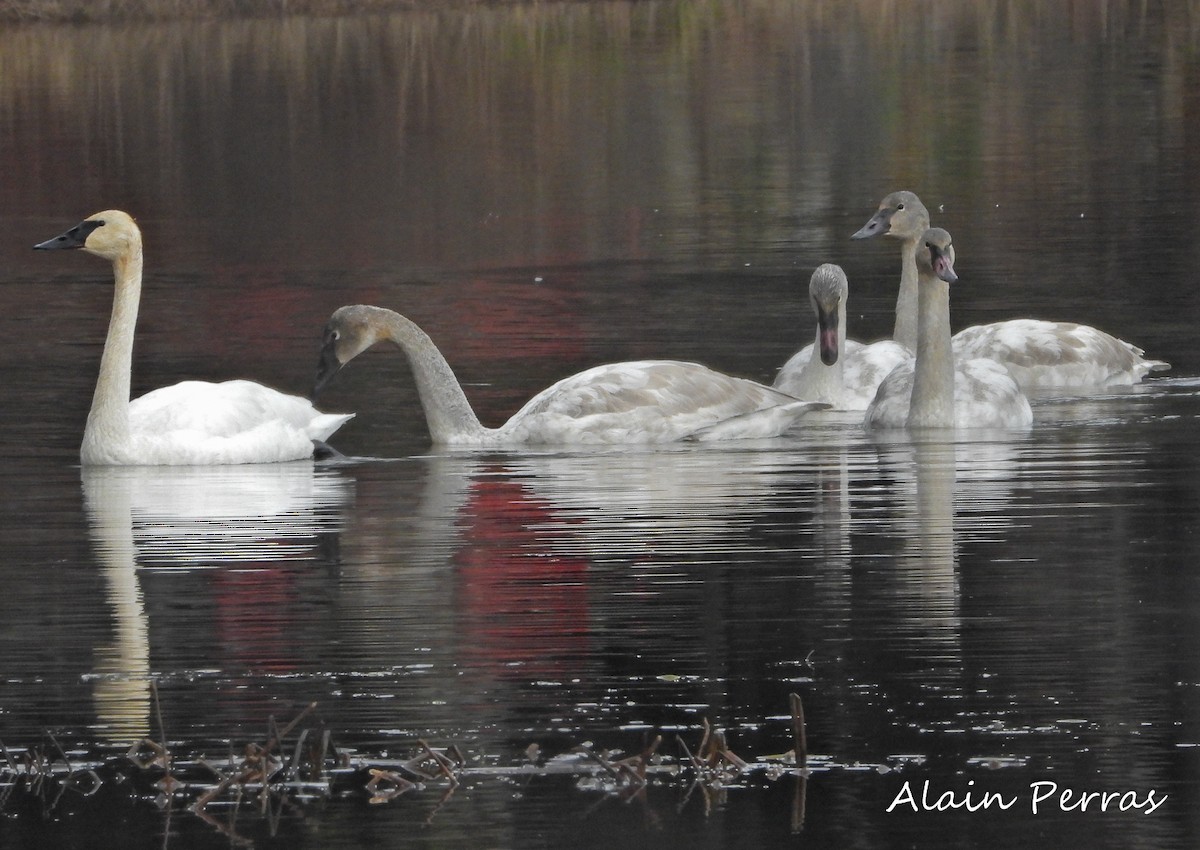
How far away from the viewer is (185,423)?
46.2 ft

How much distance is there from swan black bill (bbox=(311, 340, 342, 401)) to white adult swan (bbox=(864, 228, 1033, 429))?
9.37 feet

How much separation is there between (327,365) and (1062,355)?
175 inches

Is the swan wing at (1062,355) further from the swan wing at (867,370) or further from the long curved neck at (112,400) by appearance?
the long curved neck at (112,400)

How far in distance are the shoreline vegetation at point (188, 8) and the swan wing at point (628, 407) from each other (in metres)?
40.3

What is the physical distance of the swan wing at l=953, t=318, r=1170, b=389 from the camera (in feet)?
56.2

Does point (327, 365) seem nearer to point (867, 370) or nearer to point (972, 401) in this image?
point (867, 370)

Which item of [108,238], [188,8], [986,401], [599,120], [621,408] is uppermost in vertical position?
[108,238]

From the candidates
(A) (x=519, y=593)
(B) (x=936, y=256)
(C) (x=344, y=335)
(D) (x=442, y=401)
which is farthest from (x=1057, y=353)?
(A) (x=519, y=593)

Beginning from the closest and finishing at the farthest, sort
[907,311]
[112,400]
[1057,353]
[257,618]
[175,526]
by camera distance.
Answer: [257,618], [175,526], [112,400], [1057,353], [907,311]

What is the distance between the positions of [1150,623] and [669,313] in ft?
35.0

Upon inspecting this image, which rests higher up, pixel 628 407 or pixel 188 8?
pixel 188 8

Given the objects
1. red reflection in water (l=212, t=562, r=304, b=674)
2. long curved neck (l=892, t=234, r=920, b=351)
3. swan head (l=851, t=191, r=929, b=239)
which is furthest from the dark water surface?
swan head (l=851, t=191, r=929, b=239)

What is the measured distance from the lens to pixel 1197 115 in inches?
1492

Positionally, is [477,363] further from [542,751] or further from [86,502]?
[542,751]
